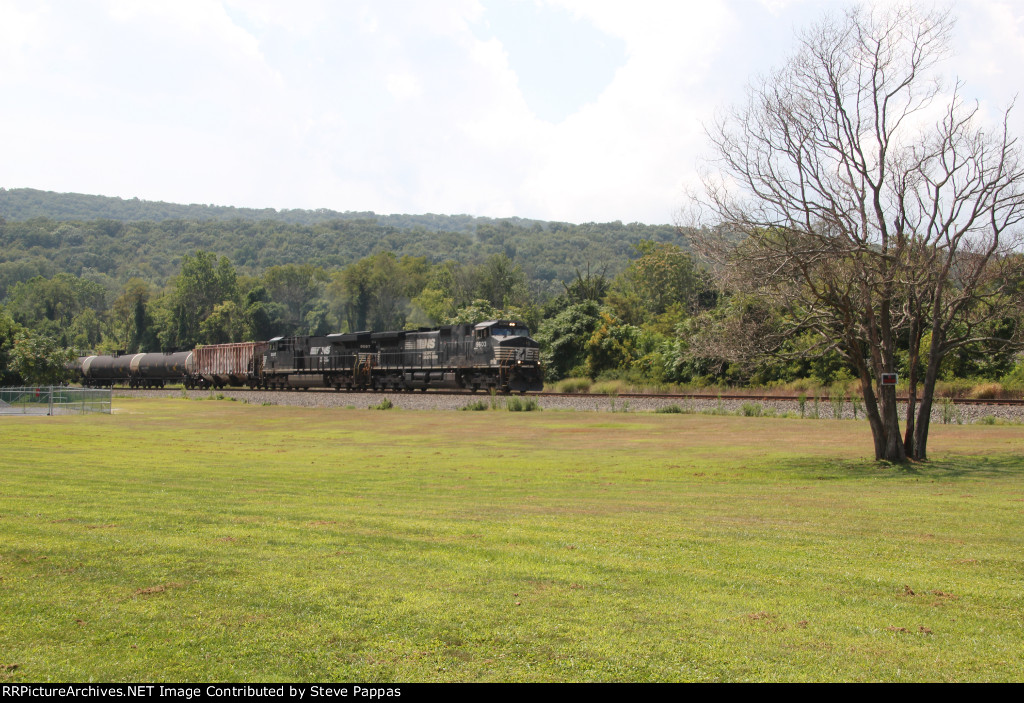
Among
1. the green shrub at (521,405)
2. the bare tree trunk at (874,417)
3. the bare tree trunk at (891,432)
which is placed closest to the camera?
the bare tree trunk at (874,417)

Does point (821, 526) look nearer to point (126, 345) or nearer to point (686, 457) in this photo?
point (686, 457)

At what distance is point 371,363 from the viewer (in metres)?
55.0

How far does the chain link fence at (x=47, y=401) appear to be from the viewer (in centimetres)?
3822

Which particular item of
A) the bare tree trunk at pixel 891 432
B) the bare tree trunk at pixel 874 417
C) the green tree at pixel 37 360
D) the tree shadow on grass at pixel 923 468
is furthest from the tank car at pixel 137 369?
the bare tree trunk at pixel 891 432

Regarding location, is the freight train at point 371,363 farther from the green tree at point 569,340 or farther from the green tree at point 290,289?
the green tree at point 290,289

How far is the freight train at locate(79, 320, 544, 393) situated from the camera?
47.2 meters

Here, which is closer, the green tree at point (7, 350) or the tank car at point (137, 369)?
the green tree at point (7, 350)

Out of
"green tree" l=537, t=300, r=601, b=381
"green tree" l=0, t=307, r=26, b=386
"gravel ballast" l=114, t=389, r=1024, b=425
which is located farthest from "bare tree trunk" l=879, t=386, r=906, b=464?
"green tree" l=0, t=307, r=26, b=386

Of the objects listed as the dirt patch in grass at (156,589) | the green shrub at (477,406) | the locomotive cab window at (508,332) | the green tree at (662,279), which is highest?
the green tree at (662,279)

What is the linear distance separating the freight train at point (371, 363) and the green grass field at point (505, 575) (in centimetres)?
2950

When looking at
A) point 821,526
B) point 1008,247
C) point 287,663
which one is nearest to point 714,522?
point 821,526

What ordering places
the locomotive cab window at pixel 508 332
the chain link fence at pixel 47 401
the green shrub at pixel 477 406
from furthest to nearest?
the locomotive cab window at pixel 508 332 → the green shrub at pixel 477 406 → the chain link fence at pixel 47 401

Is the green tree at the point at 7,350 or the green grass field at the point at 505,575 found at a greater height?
the green tree at the point at 7,350

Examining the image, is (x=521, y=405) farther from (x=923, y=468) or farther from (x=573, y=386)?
(x=923, y=468)
